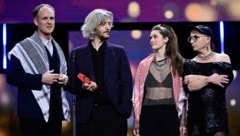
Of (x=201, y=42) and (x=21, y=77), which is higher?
(x=201, y=42)

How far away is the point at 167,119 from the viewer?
4.16 m

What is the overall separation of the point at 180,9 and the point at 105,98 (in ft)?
5.13

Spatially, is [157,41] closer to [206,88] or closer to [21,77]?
[206,88]

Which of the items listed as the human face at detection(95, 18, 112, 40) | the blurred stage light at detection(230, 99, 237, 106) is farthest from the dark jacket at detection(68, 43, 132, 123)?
the blurred stage light at detection(230, 99, 237, 106)

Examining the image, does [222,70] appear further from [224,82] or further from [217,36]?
[217,36]

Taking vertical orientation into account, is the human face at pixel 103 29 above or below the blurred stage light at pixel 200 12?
below

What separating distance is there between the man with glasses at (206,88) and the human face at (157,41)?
258 millimetres

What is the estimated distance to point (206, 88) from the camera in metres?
4.08

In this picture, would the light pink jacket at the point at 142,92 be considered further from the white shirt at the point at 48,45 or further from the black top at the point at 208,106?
the white shirt at the point at 48,45

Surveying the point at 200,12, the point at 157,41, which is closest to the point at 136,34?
the point at 200,12

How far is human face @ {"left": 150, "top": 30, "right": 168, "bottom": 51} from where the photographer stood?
4.31 metres

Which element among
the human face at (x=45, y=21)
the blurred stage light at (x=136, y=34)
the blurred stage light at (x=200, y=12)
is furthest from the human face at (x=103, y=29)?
the blurred stage light at (x=200, y=12)

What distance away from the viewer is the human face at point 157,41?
14.1 ft

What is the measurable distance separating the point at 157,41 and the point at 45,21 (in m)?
0.91
